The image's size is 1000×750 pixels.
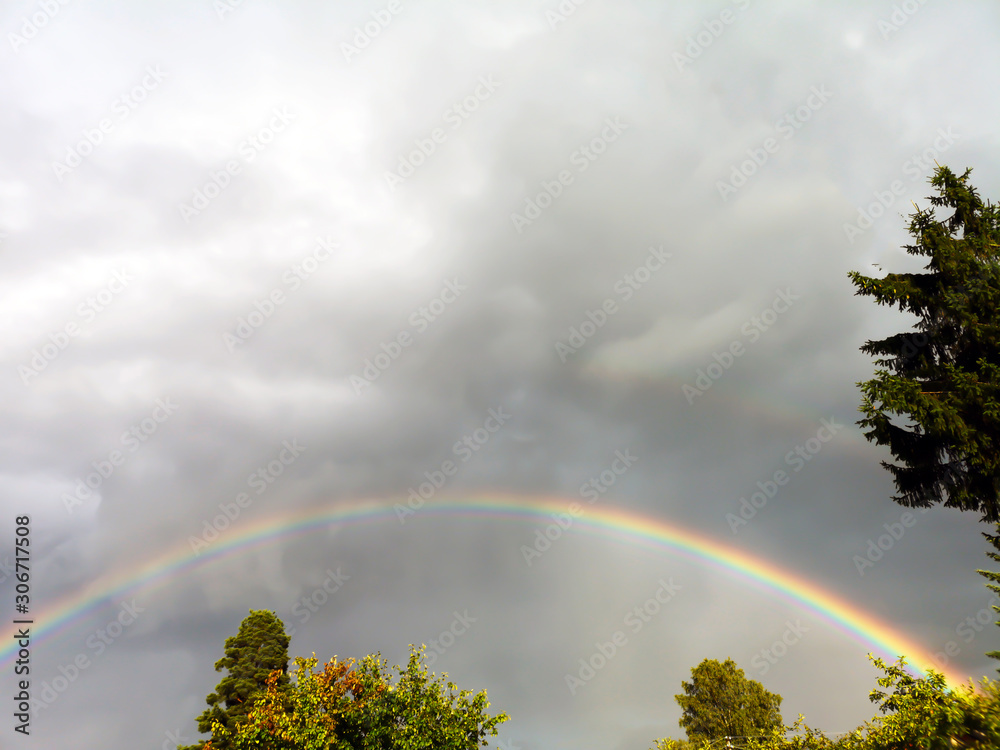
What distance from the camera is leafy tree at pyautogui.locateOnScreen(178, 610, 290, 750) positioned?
43.1 metres

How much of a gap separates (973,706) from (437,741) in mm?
24945

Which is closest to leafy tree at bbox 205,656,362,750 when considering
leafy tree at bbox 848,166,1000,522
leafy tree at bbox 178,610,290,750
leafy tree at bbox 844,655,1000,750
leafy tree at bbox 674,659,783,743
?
leafy tree at bbox 178,610,290,750

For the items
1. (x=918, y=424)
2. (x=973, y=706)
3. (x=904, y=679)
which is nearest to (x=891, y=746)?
(x=904, y=679)

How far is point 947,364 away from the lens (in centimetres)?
1853

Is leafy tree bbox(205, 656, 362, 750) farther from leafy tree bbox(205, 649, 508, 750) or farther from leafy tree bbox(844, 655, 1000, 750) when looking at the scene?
leafy tree bbox(844, 655, 1000, 750)

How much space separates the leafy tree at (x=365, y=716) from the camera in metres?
30.8

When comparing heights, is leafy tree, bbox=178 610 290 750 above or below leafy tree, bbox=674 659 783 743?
above

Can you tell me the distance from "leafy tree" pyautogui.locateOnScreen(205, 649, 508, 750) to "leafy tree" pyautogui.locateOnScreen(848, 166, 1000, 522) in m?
24.6

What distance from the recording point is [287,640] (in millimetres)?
47406

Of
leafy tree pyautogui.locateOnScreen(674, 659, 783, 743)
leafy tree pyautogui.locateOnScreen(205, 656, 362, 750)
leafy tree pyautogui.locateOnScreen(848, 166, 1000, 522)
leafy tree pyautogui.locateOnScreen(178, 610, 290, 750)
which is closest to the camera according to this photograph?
leafy tree pyautogui.locateOnScreen(848, 166, 1000, 522)

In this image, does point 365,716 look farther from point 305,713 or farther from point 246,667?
point 246,667

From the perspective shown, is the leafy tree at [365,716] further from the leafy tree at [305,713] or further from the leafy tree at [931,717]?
the leafy tree at [931,717]

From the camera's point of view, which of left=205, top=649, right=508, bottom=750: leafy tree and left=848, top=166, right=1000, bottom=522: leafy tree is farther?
left=205, top=649, right=508, bottom=750: leafy tree

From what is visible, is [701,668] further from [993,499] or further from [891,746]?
[993,499]
